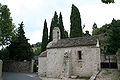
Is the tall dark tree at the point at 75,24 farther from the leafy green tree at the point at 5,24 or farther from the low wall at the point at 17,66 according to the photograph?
the leafy green tree at the point at 5,24

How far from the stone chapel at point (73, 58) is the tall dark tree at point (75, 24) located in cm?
965

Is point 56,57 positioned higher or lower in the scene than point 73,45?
lower

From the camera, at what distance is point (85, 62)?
21812mm

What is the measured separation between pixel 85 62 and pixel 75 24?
16.9 m

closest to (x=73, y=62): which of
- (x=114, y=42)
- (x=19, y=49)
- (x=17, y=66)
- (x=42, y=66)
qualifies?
(x=114, y=42)

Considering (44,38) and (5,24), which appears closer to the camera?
(5,24)

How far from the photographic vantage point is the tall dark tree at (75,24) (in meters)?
36.0

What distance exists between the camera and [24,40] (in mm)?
41188

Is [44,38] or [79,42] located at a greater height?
[44,38]

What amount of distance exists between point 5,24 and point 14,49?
11957 mm

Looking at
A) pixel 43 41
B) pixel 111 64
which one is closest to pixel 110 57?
pixel 111 64

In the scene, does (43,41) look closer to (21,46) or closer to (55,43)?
(21,46)

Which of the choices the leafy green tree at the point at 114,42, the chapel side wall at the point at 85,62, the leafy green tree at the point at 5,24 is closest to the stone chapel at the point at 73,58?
the chapel side wall at the point at 85,62

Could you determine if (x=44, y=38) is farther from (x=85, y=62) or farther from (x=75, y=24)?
(x=85, y=62)
